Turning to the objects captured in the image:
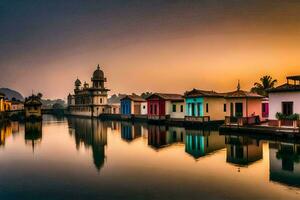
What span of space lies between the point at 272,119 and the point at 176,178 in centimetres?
1936

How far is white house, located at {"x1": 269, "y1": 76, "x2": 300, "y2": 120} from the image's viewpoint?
28.6 m

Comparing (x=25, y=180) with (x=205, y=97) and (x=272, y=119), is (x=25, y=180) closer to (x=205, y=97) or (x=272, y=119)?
(x=272, y=119)

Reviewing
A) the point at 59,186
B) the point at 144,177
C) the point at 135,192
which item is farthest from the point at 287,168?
the point at 59,186

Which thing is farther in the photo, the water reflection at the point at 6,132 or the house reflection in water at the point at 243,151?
the water reflection at the point at 6,132

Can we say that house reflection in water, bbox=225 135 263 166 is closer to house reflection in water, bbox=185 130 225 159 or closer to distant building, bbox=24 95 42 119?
house reflection in water, bbox=185 130 225 159

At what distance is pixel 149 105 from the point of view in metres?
55.1

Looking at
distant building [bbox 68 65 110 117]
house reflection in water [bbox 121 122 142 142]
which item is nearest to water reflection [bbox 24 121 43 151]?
house reflection in water [bbox 121 122 142 142]

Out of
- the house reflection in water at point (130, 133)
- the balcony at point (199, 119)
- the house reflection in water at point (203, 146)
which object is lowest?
the house reflection in water at point (130, 133)

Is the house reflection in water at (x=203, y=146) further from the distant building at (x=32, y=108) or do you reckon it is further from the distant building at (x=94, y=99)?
the distant building at (x=94, y=99)

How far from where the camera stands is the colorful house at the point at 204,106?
42406 millimetres

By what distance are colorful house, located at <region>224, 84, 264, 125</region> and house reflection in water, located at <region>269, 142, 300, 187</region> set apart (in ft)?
31.8

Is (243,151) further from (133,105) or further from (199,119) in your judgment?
(133,105)

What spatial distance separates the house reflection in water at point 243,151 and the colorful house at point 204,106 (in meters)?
14.1

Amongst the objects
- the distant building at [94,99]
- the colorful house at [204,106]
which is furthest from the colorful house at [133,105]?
the colorful house at [204,106]
